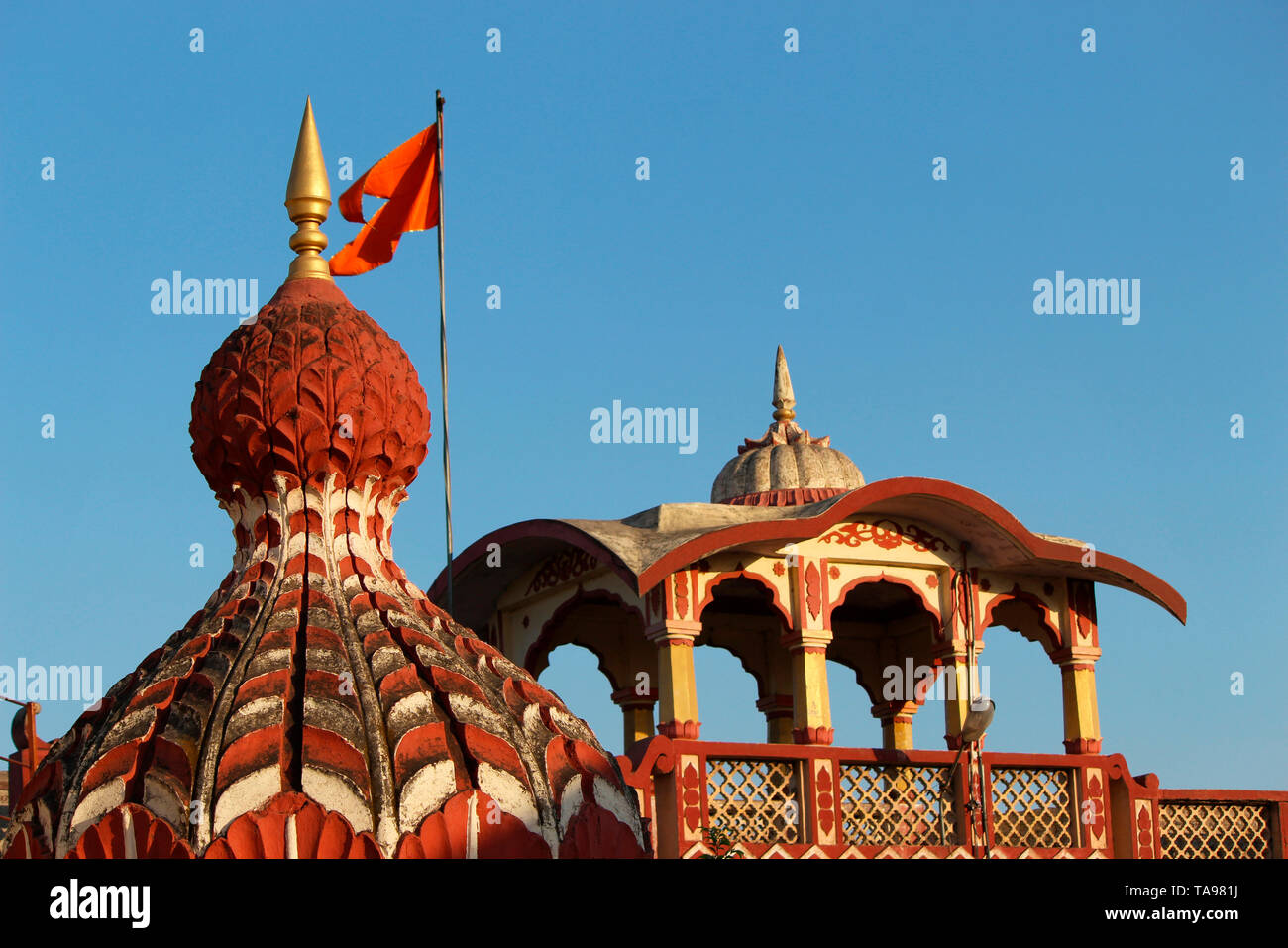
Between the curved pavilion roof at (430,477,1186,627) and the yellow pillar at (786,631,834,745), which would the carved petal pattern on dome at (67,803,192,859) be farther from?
the yellow pillar at (786,631,834,745)

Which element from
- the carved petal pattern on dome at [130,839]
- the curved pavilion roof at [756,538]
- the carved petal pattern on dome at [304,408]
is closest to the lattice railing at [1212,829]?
the curved pavilion roof at [756,538]

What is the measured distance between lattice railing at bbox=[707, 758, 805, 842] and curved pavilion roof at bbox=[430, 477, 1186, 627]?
1.76m

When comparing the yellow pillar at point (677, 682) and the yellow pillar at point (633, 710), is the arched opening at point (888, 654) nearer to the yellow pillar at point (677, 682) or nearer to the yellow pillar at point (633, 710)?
the yellow pillar at point (633, 710)

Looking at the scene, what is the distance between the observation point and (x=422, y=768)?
768 cm

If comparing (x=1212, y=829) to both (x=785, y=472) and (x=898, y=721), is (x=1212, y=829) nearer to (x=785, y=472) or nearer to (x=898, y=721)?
(x=898, y=721)

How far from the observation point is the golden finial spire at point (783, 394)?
19.9 meters

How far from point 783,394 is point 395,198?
8496mm

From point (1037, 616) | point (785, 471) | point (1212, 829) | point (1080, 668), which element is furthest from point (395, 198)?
point (1212, 829)

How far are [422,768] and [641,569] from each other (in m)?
7.08

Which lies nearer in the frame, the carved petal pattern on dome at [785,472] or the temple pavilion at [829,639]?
the temple pavilion at [829,639]

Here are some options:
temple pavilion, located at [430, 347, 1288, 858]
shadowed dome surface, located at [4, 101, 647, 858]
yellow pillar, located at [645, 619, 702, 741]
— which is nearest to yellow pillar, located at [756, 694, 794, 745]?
temple pavilion, located at [430, 347, 1288, 858]

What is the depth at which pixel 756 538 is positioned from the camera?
15.3m

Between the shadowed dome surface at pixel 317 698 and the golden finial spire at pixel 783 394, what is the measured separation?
10.7 meters
